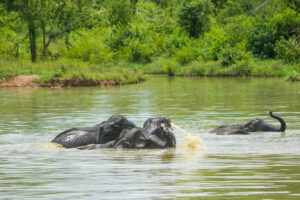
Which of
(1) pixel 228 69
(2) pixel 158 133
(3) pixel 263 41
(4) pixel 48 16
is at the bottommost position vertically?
(1) pixel 228 69

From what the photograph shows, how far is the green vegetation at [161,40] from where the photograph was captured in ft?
197

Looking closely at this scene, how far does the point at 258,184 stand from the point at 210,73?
48.7 meters

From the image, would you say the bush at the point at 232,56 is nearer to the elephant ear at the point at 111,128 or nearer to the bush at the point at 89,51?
the bush at the point at 89,51

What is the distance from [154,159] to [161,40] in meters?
56.8

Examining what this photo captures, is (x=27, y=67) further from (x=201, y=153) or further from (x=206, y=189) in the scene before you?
(x=206, y=189)

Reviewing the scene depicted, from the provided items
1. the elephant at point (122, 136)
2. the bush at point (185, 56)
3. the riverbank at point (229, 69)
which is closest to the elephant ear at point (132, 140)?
the elephant at point (122, 136)

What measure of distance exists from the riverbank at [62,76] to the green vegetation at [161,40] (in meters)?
0.17

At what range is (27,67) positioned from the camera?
176 ft

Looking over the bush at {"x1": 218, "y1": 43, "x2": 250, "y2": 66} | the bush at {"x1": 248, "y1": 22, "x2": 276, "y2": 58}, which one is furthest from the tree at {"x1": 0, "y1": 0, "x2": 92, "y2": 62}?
the bush at {"x1": 248, "y1": 22, "x2": 276, "y2": 58}

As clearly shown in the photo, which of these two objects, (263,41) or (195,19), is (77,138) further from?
(195,19)

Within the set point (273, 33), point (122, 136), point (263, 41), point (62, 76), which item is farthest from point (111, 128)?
point (263, 41)

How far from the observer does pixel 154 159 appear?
1647 cm

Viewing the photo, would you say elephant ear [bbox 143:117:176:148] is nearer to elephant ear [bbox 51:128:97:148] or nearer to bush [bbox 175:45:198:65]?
elephant ear [bbox 51:128:97:148]

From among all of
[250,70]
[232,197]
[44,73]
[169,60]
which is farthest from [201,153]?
[169,60]
